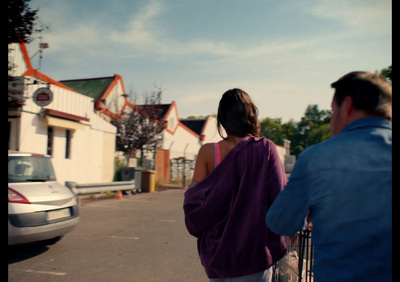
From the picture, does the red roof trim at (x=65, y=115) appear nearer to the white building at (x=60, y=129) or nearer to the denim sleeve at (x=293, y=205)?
the white building at (x=60, y=129)

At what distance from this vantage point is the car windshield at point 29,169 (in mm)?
6075

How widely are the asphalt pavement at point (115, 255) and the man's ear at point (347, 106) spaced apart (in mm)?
3976

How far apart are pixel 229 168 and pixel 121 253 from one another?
4.84 meters

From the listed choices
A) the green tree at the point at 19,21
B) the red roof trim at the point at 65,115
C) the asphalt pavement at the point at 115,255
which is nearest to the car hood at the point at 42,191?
the asphalt pavement at the point at 115,255

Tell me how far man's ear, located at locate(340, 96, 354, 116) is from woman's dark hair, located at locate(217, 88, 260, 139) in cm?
77

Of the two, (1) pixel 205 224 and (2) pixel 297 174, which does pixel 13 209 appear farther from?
(2) pixel 297 174

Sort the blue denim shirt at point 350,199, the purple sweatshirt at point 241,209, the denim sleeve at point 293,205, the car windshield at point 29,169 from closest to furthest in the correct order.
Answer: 1. the blue denim shirt at point 350,199
2. the denim sleeve at point 293,205
3. the purple sweatshirt at point 241,209
4. the car windshield at point 29,169

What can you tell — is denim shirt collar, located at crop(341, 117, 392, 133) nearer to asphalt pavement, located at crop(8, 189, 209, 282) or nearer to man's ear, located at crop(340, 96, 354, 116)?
man's ear, located at crop(340, 96, 354, 116)

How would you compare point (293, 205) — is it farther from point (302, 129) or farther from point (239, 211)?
point (302, 129)

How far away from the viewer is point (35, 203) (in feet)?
18.9

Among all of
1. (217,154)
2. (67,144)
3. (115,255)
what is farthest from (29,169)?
(67,144)

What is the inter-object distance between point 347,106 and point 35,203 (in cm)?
556

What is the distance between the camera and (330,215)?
1446 mm

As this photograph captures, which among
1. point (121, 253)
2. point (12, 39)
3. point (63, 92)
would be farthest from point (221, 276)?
point (63, 92)
